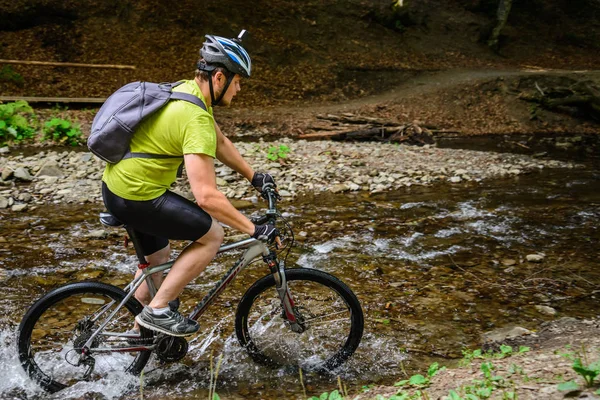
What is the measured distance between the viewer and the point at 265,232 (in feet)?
12.6

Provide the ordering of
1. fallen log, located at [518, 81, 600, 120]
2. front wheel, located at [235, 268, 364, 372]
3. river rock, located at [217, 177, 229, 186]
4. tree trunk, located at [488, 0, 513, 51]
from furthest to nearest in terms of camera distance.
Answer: tree trunk, located at [488, 0, 513, 51]
fallen log, located at [518, 81, 600, 120]
river rock, located at [217, 177, 229, 186]
front wheel, located at [235, 268, 364, 372]

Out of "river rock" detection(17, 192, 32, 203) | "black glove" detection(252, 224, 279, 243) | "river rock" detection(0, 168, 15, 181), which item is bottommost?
"river rock" detection(0, 168, 15, 181)

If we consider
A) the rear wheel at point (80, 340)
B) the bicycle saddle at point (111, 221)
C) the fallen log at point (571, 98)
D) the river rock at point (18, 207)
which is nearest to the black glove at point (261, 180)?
the bicycle saddle at point (111, 221)

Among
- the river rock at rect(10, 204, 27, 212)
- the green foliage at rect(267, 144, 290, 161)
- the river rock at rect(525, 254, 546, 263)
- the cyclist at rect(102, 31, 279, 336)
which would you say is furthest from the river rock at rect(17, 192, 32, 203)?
the river rock at rect(525, 254, 546, 263)

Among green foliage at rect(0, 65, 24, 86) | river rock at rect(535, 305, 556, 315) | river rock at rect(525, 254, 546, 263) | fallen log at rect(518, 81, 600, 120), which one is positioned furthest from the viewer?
fallen log at rect(518, 81, 600, 120)

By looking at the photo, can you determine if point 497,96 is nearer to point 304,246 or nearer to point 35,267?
point 304,246

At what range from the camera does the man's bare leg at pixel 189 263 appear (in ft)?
12.9

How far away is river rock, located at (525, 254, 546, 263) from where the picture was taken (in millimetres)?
7258

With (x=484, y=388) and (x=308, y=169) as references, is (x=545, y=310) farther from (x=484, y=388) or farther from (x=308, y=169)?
(x=308, y=169)

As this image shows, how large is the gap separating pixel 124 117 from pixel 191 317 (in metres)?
1.76

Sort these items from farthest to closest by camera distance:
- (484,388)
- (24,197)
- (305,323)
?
(24,197) → (305,323) → (484,388)

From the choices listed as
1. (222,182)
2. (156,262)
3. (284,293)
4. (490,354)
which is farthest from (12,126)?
(490,354)

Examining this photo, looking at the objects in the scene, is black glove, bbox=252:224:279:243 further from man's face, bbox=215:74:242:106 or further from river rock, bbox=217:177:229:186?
river rock, bbox=217:177:229:186

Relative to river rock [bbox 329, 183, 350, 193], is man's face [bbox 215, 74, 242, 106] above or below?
above
